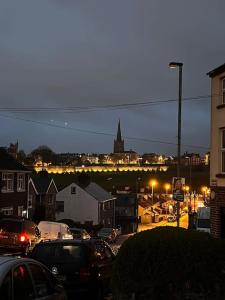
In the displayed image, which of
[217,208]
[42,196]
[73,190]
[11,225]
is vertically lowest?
[11,225]

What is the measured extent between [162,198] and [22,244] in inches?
4016

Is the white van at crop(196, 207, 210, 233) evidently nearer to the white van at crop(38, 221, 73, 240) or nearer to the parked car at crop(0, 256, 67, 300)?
the white van at crop(38, 221, 73, 240)

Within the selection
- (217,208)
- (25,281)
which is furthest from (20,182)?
(25,281)

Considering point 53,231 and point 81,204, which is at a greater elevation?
point 81,204

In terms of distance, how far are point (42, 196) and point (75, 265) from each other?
58.5 meters

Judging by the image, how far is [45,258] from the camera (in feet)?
44.9

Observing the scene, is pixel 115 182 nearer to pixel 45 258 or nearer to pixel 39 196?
pixel 39 196

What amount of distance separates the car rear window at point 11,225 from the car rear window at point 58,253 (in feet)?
38.5

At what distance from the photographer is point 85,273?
13586 millimetres

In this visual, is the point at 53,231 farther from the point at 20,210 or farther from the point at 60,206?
the point at 60,206

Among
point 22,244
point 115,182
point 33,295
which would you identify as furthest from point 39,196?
point 115,182

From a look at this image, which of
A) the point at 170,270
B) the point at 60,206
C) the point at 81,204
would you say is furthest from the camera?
the point at 60,206

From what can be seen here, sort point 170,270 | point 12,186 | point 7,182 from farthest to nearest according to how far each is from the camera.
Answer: point 12,186 → point 7,182 → point 170,270

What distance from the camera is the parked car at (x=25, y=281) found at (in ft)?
23.3
